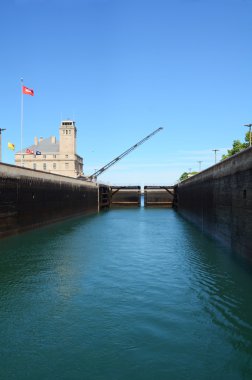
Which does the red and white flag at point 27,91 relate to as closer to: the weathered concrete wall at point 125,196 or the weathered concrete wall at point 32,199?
the weathered concrete wall at point 32,199

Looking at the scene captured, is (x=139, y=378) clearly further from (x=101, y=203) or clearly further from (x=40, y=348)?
(x=101, y=203)

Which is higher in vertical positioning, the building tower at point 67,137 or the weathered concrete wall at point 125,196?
the building tower at point 67,137

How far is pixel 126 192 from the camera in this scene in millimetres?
94250

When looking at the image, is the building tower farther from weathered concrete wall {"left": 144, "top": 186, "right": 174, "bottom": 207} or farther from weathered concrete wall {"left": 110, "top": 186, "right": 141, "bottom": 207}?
weathered concrete wall {"left": 144, "top": 186, "right": 174, "bottom": 207}

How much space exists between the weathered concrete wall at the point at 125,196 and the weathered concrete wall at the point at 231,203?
56.4 m

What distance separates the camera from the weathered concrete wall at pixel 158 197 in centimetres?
9162

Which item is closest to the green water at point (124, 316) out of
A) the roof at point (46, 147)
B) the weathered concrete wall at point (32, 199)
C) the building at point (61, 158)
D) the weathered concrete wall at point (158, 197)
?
the weathered concrete wall at point (32, 199)

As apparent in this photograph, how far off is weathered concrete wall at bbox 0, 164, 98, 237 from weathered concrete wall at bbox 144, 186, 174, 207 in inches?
1379

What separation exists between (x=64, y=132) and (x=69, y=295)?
110 metres

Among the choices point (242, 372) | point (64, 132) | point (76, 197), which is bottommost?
point (242, 372)

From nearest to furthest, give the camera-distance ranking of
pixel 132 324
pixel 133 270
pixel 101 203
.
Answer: pixel 132 324 < pixel 133 270 < pixel 101 203

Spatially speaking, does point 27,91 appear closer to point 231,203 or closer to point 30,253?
point 30,253

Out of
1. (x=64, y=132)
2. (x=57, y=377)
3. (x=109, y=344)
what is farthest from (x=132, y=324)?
(x=64, y=132)

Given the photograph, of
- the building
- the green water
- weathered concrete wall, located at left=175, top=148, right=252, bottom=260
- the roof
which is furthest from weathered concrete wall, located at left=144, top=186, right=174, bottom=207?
the green water
